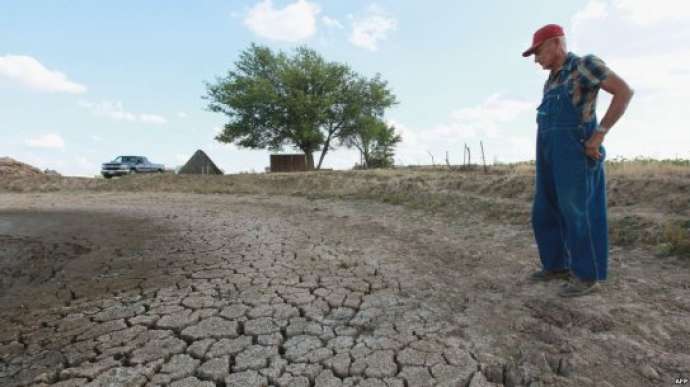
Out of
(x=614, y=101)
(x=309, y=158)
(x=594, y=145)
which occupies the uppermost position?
(x=309, y=158)

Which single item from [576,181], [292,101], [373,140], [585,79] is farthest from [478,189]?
[373,140]

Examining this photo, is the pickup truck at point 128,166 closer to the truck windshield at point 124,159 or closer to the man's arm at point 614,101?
the truck windshield at point 124,159

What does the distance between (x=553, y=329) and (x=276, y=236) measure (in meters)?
3.74

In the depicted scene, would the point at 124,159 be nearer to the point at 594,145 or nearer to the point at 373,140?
the point at 373,140

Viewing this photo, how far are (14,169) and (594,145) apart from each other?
73.2 feet

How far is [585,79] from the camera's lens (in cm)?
251

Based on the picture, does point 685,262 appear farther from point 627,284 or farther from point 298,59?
point 298,59

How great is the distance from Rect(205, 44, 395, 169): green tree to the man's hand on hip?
2002 centimetres

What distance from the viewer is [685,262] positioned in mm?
3273

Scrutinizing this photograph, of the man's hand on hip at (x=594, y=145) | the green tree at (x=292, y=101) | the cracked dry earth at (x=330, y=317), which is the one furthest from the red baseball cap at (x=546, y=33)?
the green tree at (x=292, y=101)

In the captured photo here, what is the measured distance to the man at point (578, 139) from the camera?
8.13 feet

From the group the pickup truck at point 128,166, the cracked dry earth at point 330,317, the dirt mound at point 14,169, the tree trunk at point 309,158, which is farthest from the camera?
the tree trunk at point 309,158

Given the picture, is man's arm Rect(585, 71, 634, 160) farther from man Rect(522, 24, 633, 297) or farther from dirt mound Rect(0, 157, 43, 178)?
dirt mound Rect(0, 157, 43, 178)

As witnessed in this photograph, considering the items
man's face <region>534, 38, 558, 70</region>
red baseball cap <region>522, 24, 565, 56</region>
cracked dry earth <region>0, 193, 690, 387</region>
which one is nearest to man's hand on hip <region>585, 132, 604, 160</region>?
man's face <region>534, 38, 558, 70</region>
